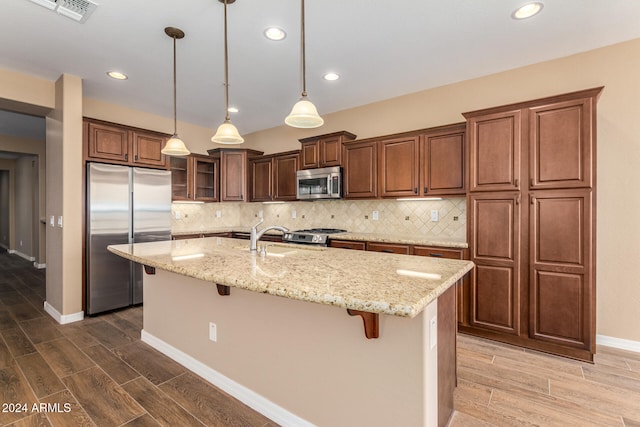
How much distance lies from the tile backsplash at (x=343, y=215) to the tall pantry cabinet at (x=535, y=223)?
0.55 metres

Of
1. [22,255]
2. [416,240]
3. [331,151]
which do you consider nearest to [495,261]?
[416,240]

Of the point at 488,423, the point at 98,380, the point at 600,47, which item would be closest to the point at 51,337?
the point at 98,380

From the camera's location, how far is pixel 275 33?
2551mm

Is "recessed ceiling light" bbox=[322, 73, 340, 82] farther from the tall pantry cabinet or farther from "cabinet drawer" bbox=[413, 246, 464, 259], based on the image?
"cabinet drawer" bbox=[413, 246, 464, 259]

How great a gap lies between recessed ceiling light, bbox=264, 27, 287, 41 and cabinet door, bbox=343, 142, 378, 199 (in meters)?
1.75

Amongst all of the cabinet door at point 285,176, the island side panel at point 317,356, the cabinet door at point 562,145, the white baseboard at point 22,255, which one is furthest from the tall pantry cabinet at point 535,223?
the white baseboard at point 22,255

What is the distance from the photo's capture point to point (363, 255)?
2.12m

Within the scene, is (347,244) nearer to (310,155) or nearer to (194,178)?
(310,155)

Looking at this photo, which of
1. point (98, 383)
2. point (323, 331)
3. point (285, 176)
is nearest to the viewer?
point (323, 331)

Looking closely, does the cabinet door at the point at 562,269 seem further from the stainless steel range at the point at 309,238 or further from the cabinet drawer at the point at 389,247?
the stainless steel range at the point at 309,238

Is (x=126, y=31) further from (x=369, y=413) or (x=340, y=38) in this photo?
(x=369, y=413)

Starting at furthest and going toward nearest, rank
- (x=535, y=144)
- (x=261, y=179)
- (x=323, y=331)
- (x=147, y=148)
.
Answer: (x=261, y=179), (x=147, y=148), (x=535, y=144), (x=323, y=331)

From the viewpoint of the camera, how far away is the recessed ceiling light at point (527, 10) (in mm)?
2193

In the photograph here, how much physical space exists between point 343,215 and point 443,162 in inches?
66.3
